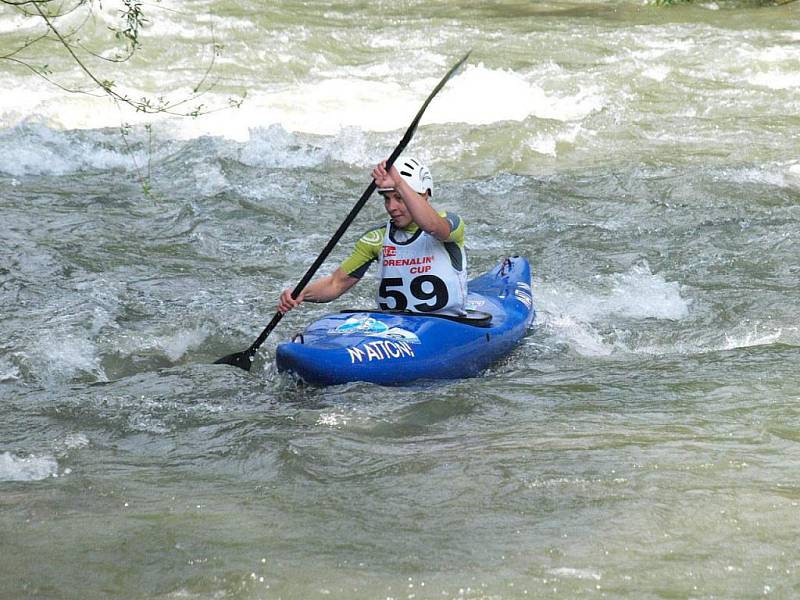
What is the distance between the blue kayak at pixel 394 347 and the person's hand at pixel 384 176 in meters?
0.67

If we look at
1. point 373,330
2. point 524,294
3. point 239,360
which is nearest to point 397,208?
point 373,330

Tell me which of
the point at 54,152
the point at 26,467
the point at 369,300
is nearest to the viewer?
the point at 26,467

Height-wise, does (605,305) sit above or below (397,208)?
below

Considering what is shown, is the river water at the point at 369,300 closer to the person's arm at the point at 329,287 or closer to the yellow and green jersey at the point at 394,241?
the person's arm at the point at 329,287

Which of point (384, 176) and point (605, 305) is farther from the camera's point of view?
point (605, 305)

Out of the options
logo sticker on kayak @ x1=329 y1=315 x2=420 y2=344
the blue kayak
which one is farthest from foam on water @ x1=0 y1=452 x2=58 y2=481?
logo sticker on kayak @ x1=329 y1=315 x2=420 y2=344

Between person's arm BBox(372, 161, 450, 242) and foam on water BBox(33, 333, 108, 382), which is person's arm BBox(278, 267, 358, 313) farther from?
foam on water BBox(33, 333, 108, 382)

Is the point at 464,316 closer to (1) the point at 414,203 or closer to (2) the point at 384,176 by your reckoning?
(1) the point at 414,203

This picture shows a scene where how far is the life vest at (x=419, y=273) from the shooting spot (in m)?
5.50

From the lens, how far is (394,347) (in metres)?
5.27

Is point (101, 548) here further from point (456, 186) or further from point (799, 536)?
point (456, 186)

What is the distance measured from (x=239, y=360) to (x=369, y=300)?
1.74 m

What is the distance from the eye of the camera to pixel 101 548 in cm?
341

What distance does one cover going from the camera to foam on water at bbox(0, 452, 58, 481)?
13.4ft
